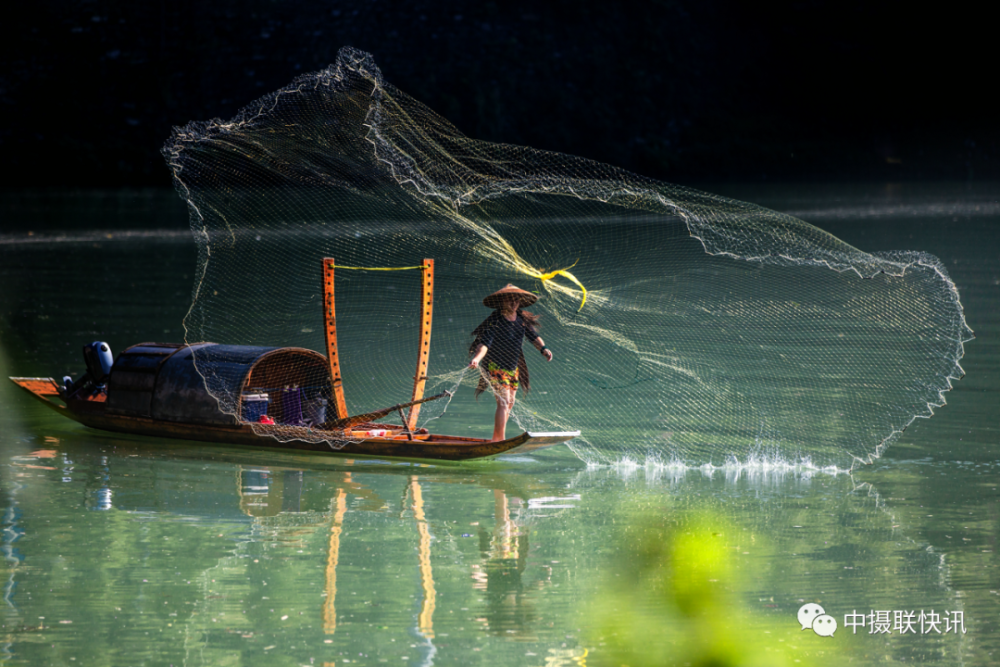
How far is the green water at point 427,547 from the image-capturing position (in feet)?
23.5

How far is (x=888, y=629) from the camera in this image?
24.4 ft

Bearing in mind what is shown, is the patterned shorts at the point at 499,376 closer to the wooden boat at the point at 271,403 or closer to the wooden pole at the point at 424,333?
the wooden boat at the point at 271,403

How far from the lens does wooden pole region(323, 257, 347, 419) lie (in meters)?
11.1

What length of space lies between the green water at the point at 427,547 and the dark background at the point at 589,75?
59.2 m

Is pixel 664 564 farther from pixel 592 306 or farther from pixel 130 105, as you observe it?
pixel 130 105

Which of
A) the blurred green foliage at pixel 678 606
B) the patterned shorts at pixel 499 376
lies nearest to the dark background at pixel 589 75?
the patterned shorts at pixel 499 376

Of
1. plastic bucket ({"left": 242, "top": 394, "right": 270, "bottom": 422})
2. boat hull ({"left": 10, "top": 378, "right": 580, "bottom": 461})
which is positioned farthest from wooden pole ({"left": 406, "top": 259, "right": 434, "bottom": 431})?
plastic bucket ({"left": 242, "top": 394, "right": 270, "bottom": 422})

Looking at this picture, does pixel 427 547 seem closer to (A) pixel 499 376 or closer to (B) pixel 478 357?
(B) pixel 478 357

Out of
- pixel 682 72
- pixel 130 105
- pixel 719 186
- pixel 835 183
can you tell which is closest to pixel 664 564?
pixel 719 186

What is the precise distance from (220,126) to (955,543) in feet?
23.0

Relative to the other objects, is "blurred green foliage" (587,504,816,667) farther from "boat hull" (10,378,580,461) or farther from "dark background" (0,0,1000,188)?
"dark background" (0,0,1000,188)

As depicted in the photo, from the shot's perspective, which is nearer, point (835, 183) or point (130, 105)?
point (835, 183)

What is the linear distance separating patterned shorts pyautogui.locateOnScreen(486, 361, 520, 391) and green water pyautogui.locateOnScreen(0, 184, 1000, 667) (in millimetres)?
750

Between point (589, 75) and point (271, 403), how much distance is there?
73.9m
